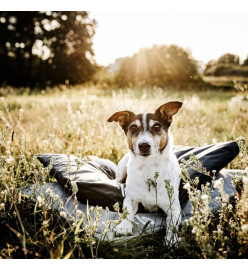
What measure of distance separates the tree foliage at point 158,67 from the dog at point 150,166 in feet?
36.3

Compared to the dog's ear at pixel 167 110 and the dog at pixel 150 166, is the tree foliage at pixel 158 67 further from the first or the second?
the dog at pixel 150 166

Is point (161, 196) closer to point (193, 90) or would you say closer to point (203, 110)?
point (203, 110)

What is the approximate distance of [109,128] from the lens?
5.31m

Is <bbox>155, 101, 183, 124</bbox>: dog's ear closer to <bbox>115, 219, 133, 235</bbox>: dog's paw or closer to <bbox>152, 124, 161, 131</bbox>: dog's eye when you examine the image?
<bbox>152, 124, 161, 131</bbox>: dog's eye

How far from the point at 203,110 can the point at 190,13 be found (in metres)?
5.44

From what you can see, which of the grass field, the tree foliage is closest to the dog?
the grass field

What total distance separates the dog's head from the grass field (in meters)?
0.63

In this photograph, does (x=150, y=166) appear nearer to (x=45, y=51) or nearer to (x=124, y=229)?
(x=124, y=229)

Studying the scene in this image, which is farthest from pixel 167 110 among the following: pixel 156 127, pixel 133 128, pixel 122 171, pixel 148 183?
pixel 122 171

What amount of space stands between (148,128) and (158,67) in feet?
40.4

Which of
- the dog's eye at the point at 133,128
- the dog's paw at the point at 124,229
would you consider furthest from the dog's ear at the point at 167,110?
the dog's paw at the point at 124,229

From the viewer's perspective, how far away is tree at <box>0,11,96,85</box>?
1384 centimetres

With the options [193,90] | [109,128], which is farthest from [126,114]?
[193,90]

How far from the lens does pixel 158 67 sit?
47.5 ft
